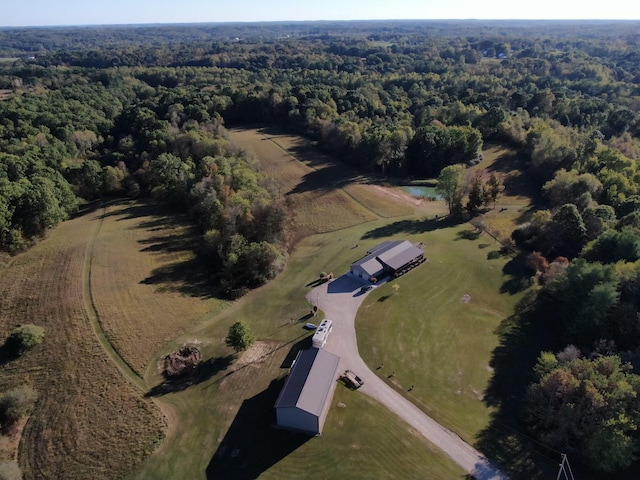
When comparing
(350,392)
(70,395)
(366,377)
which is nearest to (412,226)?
(366,377)

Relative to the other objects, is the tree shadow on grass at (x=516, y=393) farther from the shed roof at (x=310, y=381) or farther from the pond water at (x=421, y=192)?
the pond water at (x=421, y=192)

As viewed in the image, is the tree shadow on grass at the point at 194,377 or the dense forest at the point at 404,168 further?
the tree shadow on grass at the point at 194,377

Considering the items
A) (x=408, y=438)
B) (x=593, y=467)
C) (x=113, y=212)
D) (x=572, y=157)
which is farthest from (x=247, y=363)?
(x=572, y=157)

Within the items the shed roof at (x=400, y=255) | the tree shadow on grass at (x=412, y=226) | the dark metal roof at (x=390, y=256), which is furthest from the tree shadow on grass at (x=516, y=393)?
the tree shadow on grass at (x=412, y=226)

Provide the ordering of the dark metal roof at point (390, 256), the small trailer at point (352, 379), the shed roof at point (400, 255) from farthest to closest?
the shed roof at point (400, 255) < the dark metal roof at point (390, 256) < the small trailer at point (352, 379)

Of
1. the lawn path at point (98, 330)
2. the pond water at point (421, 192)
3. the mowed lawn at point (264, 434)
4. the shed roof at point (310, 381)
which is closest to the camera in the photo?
the mowed lawn at point (264, 434)

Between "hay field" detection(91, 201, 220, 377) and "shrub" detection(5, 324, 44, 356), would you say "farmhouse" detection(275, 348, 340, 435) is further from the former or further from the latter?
"shrub" detection(5, 324, 44, 356)

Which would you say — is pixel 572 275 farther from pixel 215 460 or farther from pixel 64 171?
pixel 64 171

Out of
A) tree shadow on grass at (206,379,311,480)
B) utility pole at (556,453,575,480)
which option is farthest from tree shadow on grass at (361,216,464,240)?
utility pole at (556,453,575,480)

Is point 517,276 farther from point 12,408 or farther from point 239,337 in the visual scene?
point 12,408
